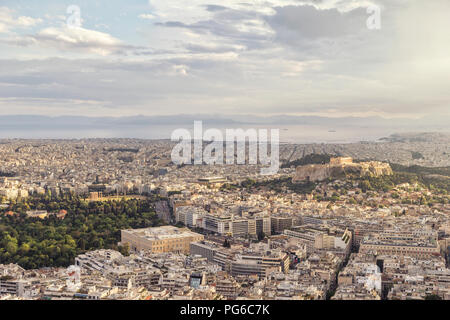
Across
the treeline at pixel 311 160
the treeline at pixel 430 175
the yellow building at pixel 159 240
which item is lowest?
the yellow building at pixel 159 240

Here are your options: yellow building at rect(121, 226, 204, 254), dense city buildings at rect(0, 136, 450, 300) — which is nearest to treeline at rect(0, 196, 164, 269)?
dense city buildings at rect(0, 136, 450, 300)

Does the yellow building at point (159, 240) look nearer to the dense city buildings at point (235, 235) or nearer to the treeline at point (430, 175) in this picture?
the dense city buildings at point (235, 235)

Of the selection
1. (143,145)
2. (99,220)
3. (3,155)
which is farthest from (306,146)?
(99,220)

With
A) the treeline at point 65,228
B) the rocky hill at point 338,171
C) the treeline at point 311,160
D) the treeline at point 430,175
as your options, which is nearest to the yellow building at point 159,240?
the treeline at point 65,228

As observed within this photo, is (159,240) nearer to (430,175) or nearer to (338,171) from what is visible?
(338,171)

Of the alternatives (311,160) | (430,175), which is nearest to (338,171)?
(430,175)

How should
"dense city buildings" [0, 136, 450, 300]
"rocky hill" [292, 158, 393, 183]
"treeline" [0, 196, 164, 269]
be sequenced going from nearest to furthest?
"dense city buildings" [0, 136, 450, 300], "treeline" [0, 196, 164, 269], "rocky hill" [292, 158, 393, 183]

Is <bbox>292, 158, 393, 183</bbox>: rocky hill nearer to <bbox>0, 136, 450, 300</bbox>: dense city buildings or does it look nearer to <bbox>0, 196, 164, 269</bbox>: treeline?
<bbox>0, 136, 450, 300</bbox>: dense city buildings

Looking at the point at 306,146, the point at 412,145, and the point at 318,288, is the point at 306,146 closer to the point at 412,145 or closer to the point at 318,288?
the point at 412,145
